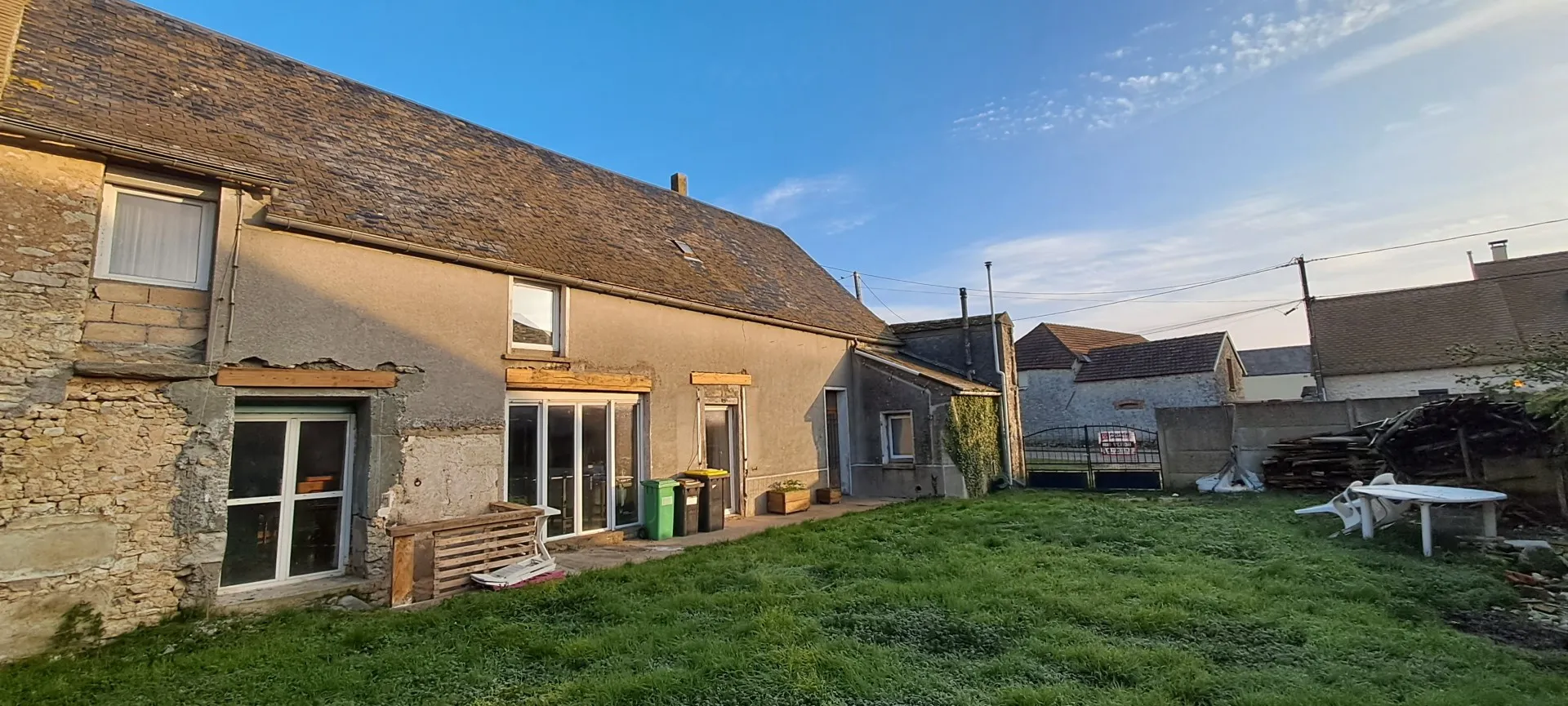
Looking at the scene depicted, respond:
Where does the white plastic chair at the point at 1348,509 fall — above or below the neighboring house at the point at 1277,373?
below

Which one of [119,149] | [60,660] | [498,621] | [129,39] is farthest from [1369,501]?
[129,39]

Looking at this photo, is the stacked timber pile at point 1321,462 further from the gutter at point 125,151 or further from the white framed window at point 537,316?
the gutter at point 125,151

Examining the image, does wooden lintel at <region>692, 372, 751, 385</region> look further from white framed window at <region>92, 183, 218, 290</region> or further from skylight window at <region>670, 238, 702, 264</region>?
white framed window at <region>92, 183, 218, 290</region>

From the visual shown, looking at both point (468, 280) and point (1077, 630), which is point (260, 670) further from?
point (1077, 630)

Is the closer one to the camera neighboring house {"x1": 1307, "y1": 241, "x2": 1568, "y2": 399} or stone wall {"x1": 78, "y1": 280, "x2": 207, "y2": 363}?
stone wall {"x1": 78, "y1": 280, "x2": 207, "y2": 363}

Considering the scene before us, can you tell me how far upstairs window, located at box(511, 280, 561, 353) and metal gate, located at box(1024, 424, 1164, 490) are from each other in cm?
1274

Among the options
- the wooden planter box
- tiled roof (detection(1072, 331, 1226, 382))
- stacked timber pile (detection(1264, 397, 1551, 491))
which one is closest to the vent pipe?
tiled roof (detection(1072, 331, 1226, 382))

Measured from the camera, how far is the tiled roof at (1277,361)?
38.2m

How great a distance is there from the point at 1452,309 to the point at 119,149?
33.4 metres

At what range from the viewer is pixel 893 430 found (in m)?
15.9

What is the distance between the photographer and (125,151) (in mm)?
5961

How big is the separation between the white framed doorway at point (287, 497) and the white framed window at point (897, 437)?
11.1 metres

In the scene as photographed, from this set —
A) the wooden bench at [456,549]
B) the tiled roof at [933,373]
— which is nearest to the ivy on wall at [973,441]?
the tiled roof at [933,373]

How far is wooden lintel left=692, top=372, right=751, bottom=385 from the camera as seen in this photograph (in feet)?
38.7
